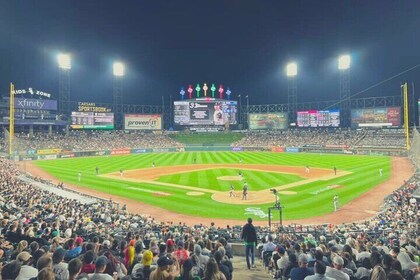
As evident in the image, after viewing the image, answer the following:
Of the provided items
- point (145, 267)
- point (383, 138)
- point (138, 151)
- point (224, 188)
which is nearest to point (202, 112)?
point (138, 151)

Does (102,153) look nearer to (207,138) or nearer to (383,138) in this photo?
(207,138)

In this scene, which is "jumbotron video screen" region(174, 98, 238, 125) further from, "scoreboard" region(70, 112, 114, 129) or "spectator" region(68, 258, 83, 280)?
"spectator" region(68, 258, 83, 280)

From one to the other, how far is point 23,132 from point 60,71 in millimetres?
18324

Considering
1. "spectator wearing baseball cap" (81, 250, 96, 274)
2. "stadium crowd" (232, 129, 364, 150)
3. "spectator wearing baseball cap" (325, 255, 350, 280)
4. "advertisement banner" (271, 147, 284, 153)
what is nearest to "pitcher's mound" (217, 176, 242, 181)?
"spectator wearing baseball cap" (325, 255, 350, 280)

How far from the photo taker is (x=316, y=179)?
37.3 metres

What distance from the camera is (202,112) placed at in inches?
3536

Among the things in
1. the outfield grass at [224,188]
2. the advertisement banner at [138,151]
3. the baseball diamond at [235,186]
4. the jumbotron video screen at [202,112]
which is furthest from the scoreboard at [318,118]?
the advertisement banner at [138,151]

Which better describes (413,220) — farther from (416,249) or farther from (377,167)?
(377,167)

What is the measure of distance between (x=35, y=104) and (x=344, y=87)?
81807mm

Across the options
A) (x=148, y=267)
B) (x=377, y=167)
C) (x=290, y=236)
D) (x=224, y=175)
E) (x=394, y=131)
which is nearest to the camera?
(x=148, y=267)

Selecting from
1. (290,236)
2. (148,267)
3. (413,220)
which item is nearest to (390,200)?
(413,220)

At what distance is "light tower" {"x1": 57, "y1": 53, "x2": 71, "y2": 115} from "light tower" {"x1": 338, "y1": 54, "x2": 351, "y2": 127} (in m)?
70.8

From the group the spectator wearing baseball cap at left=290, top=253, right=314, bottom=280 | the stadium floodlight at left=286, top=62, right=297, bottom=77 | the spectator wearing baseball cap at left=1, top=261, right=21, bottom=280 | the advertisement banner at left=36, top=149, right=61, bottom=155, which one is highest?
the stadium floodlight at left=286, top=62, right=297, bottom=77

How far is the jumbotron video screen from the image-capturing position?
89.7 m
